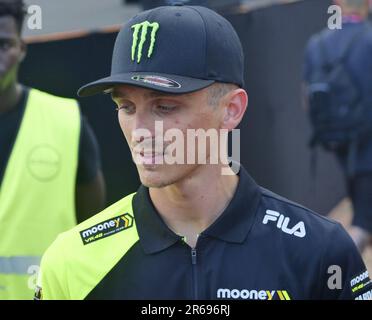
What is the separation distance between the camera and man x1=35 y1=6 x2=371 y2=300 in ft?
7.95

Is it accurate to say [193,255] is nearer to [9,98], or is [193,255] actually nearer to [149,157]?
[149,157]

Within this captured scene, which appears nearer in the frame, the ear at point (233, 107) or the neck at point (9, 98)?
the ear at point (233, 107)

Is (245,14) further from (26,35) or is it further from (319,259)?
(319,259)

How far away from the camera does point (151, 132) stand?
241 cm

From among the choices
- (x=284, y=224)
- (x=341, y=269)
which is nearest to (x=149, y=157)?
(x=284, y=224)

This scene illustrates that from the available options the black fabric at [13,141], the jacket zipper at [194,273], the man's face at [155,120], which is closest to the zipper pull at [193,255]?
the jacket zipper at [194,273]

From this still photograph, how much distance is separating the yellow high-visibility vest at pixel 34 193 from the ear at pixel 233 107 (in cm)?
146

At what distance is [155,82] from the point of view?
2.35 m

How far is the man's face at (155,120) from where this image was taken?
7.88ft

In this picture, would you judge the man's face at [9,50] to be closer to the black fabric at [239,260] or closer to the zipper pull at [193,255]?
the black fabric at [239,260]

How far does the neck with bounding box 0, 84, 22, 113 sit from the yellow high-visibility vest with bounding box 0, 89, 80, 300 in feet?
0.19

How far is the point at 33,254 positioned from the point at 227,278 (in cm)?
154

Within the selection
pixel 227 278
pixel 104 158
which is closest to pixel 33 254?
pixel 104 158

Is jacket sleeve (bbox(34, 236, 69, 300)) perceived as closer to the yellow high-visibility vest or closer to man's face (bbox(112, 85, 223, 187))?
man's face (bbox(112, 85, 223, 187))
